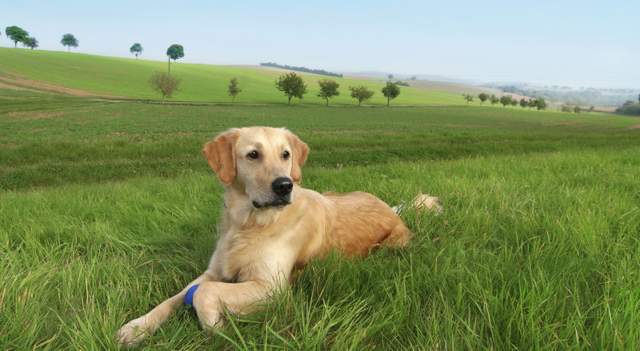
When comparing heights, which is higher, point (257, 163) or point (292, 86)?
point (292, 86)

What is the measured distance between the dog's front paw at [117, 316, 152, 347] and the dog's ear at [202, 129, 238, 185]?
1.33 m

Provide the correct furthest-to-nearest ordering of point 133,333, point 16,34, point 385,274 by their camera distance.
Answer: point 16,34 → point 385,274 → point 133,333

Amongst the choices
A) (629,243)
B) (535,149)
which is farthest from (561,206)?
(535,149)

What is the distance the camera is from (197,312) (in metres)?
2.63

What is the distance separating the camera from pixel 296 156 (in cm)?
398

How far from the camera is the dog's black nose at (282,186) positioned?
11.0ft

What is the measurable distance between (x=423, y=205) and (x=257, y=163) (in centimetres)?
222

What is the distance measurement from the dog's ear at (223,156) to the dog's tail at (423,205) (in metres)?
2.11

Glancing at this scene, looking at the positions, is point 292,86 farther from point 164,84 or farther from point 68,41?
point 68,41

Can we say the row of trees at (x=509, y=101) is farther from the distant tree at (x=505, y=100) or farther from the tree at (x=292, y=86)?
the tree at (x=292, y=86)

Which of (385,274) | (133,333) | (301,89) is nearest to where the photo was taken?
(133,333)

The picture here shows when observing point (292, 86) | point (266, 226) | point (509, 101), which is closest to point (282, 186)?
point (266, 226)

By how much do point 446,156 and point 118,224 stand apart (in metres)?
19.3

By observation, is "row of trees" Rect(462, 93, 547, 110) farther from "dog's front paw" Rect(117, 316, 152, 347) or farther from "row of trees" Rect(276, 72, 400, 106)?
"dog's front paw" Rect(117, 316, 152, 347)
